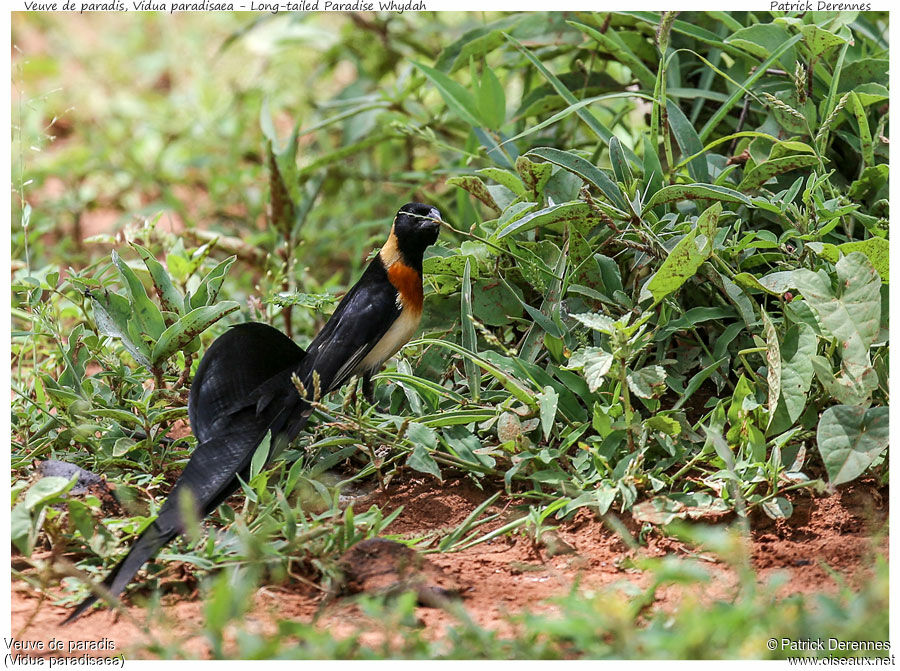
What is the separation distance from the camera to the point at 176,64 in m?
6.10

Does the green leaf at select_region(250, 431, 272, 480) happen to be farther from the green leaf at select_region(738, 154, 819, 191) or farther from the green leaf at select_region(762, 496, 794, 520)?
the green leaf at select_region(738, 154, 819, 191)

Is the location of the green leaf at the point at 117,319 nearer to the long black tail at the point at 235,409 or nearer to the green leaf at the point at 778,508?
the long black tail at the point at 235,409

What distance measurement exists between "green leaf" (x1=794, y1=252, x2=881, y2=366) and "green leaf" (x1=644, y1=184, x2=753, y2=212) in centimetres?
36

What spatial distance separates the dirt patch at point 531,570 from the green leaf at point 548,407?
0.23 meters

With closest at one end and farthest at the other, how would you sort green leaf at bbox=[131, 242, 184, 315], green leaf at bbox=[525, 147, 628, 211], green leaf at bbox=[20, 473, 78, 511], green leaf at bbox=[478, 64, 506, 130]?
1. green leaf at bbox=[20, 473, 78, 511]
2. green leaf at bbox=[525, 147, 628, 211]
3. green leaf at bbox=[131, 242, 184, 315]
4. green leaf at bbox=[478, 64, 506, 130]

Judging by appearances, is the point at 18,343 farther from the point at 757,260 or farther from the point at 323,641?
the point at 757,260

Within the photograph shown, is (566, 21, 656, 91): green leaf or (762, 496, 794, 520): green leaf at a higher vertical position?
(566, 21, 656, 91): green leaf

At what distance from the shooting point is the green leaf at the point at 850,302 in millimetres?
2258

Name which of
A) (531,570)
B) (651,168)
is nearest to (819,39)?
(651,168)

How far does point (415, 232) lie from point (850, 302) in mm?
1328

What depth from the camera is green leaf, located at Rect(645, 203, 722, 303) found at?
2348mm

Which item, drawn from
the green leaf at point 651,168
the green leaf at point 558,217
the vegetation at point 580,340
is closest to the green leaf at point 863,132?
the vegetation at point 580,340

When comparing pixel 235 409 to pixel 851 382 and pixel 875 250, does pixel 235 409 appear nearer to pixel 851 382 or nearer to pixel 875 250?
pixel 851 382

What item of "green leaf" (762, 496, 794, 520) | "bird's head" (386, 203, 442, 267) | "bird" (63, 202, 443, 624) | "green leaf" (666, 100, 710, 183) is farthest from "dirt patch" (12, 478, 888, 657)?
"green leaf" (666, 100, 710, 183)
